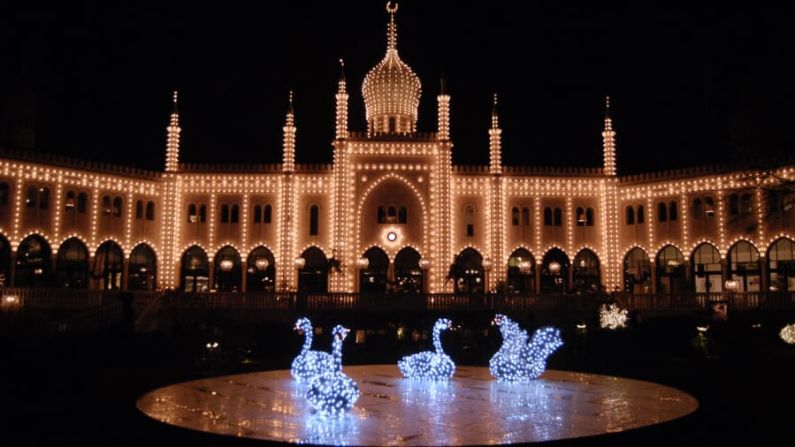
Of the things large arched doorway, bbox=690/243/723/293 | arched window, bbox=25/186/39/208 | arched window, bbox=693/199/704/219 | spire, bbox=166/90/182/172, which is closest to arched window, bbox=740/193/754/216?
arched window, bbox=693/199/704/219

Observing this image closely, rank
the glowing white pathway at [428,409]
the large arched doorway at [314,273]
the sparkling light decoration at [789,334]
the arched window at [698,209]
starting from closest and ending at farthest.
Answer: the glowing white pathway at [428,409] < the sparkling light decoration at [789,334] < the arched window at [698,209] < the large arched doorway at [314,273]

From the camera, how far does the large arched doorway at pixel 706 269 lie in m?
41.4

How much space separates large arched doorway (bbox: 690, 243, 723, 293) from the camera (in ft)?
136

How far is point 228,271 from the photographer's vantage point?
43562 mm

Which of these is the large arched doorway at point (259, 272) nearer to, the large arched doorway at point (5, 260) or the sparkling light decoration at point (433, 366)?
the large arched doorway at point (5, 260)

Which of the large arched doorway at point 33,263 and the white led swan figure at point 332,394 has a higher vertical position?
the large arched doorway at point 33,263

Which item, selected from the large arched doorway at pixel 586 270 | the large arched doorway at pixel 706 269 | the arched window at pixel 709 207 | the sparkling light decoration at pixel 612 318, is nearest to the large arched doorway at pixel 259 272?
the large arched doorway at pixel 586 270

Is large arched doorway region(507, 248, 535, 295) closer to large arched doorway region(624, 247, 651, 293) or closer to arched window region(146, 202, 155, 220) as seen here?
large arched doorway region(624, 247, 651, 293)

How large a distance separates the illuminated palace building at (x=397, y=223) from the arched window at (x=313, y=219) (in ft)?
0.22

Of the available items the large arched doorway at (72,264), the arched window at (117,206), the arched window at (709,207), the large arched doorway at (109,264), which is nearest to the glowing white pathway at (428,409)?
the large arched doorway at (72,264)

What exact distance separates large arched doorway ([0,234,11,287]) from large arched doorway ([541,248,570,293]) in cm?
3009

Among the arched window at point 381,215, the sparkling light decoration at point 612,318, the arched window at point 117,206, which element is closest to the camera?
the sparkling light decoration at point 612,318

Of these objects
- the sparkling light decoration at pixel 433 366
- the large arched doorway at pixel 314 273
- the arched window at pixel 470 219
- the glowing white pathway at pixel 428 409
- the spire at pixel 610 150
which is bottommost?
the glowing white pathway at pixel 428 409

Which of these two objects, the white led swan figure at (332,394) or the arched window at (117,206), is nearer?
the white led swan figure at (332,394)
